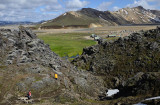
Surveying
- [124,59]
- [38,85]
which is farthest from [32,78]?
[124,59]

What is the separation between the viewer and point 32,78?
3909cm

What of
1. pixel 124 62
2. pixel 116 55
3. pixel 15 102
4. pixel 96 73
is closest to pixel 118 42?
pixel 116 55

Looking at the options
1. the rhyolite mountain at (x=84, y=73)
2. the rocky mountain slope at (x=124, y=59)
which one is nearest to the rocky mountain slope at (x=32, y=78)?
the rhyolite mountain at (x=84, y=73)

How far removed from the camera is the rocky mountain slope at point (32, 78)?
34169 mm

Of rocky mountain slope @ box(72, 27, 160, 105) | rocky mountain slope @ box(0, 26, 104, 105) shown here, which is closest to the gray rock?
rocky mountain slope @ box(0, 26, 104, 105)

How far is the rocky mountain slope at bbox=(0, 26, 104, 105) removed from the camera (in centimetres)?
3417

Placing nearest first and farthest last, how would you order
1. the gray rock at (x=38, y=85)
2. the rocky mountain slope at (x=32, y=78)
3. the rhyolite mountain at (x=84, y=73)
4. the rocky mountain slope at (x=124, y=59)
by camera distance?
the rhyolite mountain at (x=84, y=73), the rocky mountain slope at (x=32, y=78), the gray rock at (x=38, y=85), the rocky mountain slope at (x=124, y=59)

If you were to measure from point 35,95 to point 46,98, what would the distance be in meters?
2.98

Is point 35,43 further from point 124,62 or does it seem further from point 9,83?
point 124,62

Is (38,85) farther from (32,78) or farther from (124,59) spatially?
(124,59)

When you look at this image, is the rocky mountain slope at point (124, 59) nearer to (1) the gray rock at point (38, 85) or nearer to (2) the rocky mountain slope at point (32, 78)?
(2) the rocky mountain slope at point (32, 78)

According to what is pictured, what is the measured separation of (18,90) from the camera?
35.4 m

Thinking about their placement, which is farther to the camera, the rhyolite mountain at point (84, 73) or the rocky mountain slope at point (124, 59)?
the rocky mountain slope at point (124, 59)

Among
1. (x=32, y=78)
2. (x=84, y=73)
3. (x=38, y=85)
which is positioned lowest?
(x=84, y=73)
